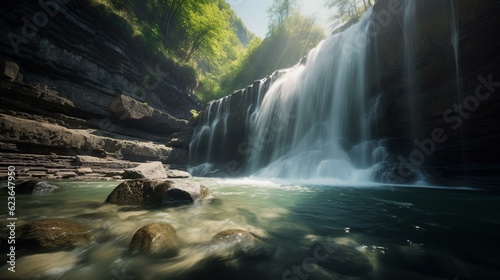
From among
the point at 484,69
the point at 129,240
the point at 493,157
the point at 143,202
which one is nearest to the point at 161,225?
the point at 129,240

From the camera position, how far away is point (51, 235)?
2238mm

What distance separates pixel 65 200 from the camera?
178 inches

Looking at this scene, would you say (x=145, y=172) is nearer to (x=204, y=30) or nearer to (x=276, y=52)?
(x=204, y=30)

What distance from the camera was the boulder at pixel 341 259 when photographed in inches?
71.9

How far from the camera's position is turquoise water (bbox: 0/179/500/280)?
1771 mm

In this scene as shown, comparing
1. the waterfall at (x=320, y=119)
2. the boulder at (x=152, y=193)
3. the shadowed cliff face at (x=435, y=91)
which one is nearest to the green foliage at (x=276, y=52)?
the waterfall at (x=320, y=119)

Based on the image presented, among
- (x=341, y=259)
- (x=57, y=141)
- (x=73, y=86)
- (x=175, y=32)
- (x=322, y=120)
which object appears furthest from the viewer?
(x=175, y=32)

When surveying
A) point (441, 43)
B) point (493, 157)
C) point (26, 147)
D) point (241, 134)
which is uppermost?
point (441, 43)

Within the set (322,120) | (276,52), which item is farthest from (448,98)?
(276,52)

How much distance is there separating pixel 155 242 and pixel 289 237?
161cm

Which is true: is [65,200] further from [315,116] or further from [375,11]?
[375,11]

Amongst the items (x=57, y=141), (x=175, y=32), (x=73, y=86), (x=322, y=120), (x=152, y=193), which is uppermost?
(x=175, y=32)

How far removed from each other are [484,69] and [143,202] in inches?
428

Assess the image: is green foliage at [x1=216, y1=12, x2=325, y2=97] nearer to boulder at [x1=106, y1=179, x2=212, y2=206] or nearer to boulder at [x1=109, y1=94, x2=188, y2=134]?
boulder at [x1=109, y1=94, x2=188, y2=134]
